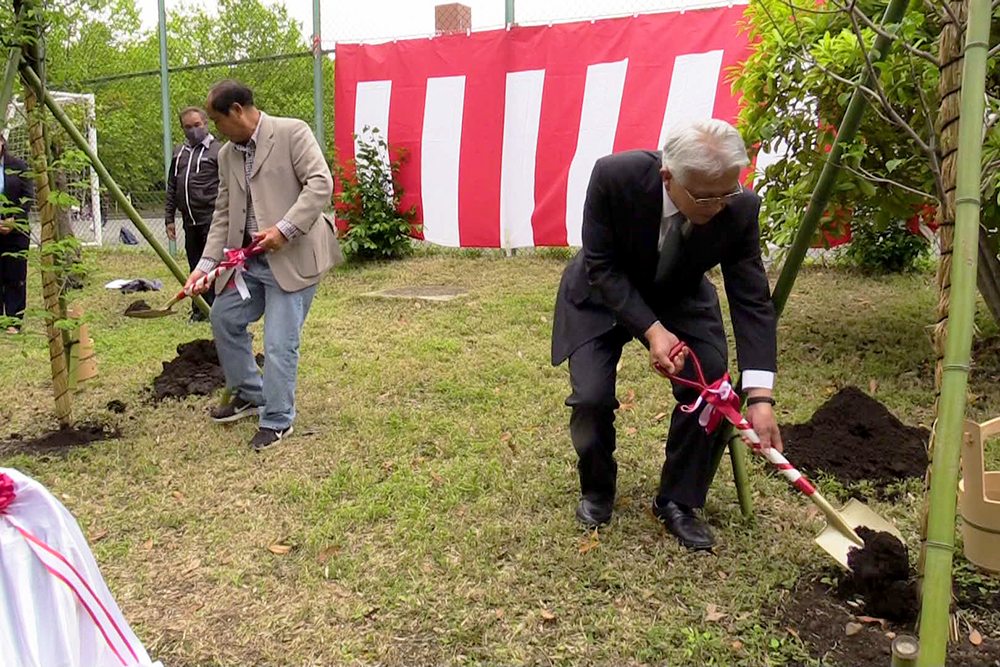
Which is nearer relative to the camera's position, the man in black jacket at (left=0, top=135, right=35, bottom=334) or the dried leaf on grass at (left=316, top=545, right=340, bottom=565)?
the dried leaf on grass at (left=316, top=545, right=340, bottom=565)

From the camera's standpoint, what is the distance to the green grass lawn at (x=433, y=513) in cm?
248

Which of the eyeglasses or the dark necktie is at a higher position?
the eyeglasses

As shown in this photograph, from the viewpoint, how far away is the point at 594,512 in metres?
3.11

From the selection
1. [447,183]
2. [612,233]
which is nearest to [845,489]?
[612,233]

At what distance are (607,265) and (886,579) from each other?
128 centimetres

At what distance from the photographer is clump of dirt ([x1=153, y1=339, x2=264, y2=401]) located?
16.2ft

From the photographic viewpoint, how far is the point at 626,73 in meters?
8.10

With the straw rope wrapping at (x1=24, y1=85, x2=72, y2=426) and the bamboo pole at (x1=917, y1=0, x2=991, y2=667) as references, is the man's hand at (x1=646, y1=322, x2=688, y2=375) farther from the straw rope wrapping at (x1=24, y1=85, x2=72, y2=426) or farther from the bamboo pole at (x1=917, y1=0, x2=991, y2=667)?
the straw rope wrapping at (x1=24, y1=85, x2=72, y2=426)

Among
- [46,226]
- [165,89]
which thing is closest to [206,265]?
[46,226]

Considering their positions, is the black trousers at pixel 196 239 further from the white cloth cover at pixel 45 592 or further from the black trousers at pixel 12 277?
the white cloth cover at pixel 45 592

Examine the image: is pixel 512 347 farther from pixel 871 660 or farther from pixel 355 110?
pixel 355 110

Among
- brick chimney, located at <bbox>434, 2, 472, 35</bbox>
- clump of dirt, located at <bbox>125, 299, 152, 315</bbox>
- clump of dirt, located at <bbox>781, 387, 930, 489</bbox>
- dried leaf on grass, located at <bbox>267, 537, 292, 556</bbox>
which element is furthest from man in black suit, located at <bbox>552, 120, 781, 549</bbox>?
brick chimney, located at <bbox>434, 2, 472, 35</bbox>

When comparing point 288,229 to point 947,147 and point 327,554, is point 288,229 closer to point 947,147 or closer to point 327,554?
point 327,554

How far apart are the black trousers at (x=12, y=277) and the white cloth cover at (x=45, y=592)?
543cm
